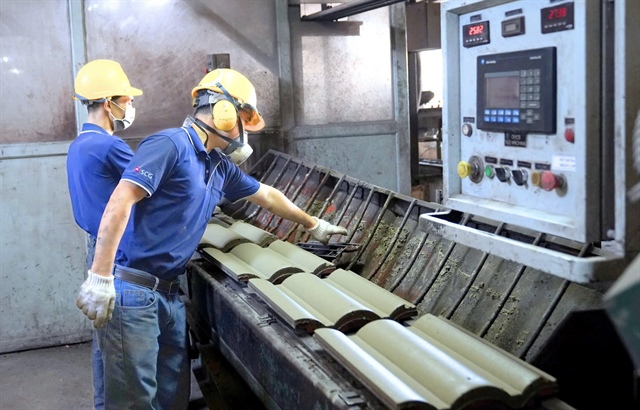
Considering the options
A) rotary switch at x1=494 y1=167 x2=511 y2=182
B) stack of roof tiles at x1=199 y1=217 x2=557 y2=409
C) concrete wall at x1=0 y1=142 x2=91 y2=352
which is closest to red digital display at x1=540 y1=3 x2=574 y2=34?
rotary switch at x1=494 y1=167 x2=511 y2=182

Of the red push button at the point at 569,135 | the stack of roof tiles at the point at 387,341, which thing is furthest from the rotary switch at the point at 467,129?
the stack of roof tiles at the point at 387,341

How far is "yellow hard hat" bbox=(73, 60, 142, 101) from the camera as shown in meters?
3.14

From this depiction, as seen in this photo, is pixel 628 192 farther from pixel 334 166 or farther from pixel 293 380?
pixel 334 166

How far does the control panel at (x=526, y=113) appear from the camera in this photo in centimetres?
147

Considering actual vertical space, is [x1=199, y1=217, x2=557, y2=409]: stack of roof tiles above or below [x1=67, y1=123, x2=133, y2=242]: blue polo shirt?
below

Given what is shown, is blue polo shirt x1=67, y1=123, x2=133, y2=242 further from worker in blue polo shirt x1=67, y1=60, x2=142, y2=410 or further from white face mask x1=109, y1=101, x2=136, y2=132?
white face mask x1=109, y1=101, x2=136, y2=132

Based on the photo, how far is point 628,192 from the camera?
1.43m

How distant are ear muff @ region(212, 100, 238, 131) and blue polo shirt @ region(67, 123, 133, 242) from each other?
0.51m

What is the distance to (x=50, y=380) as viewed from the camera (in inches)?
153

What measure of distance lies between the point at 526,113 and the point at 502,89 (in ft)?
0.35

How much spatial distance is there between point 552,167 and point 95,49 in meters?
3.29

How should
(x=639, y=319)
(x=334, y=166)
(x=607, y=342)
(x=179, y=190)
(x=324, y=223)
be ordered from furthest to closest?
(x=334, y=166)
(x=324, y=223)
(x=179, y=190)
(x=607, y=342)
(x=639, y=319)

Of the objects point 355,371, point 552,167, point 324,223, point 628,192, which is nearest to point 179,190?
point 324,223

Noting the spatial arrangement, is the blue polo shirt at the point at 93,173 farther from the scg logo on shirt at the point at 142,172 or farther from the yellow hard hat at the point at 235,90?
the scg logo on shirt at the point at 142,172
